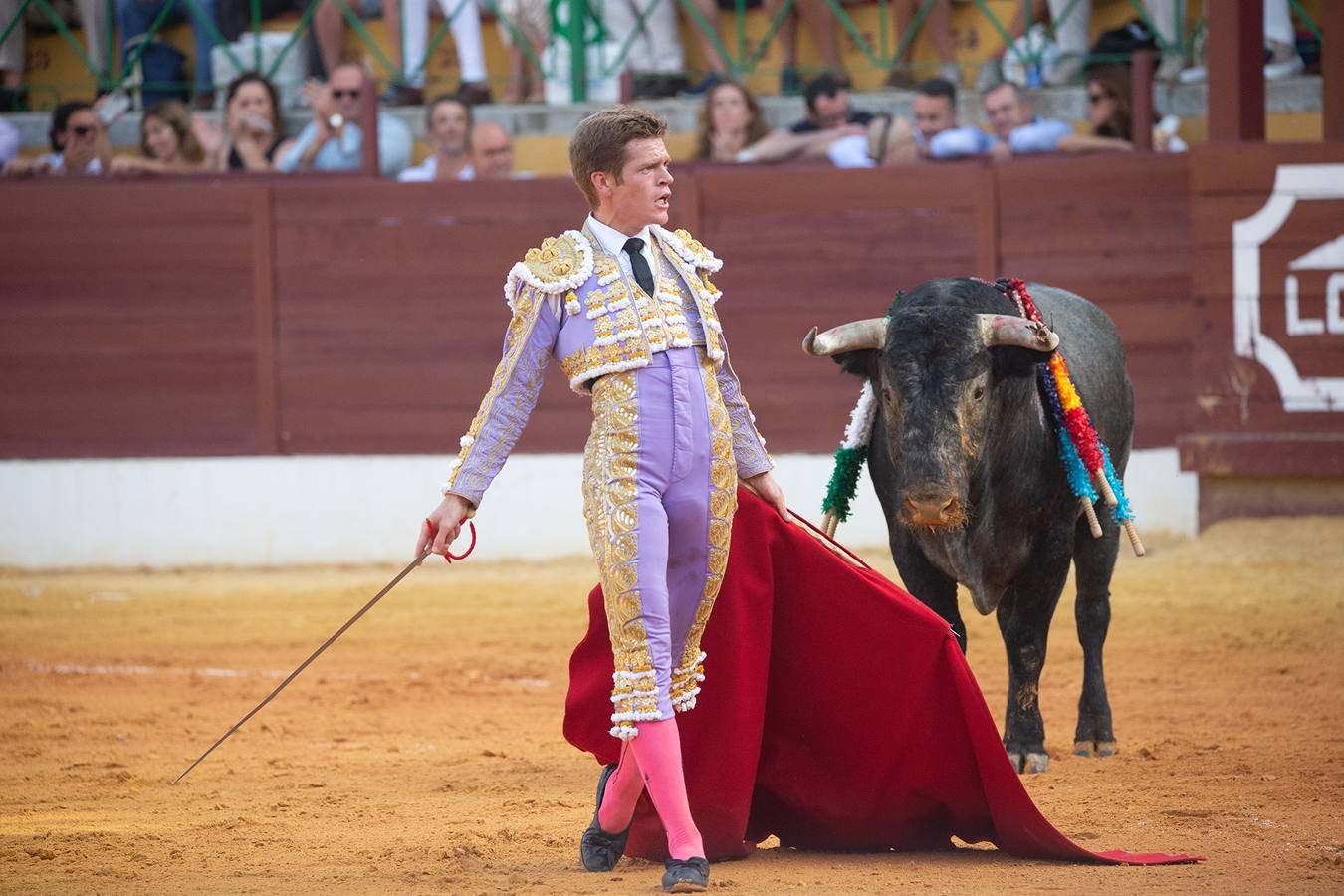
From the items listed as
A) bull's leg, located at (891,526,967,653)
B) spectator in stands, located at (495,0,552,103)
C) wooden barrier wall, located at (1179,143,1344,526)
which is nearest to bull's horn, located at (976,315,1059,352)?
bull's leg, located at (891,526,967,653)

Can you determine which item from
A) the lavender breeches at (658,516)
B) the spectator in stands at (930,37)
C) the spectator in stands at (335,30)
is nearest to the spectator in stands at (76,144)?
the spectator in stands at (335,30)

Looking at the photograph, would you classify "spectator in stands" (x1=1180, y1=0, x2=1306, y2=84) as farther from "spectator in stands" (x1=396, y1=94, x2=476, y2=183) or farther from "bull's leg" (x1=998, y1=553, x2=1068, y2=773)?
"bull's leg" (x1=998, y1=553, x2=1068, y2=773)

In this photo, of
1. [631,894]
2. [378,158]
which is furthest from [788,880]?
[378,158]

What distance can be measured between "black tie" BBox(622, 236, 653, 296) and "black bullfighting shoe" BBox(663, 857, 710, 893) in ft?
3.46

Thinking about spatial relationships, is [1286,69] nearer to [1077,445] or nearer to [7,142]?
[1077,445]

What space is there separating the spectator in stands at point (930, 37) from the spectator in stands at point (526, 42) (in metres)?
1.97

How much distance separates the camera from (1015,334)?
167 inches

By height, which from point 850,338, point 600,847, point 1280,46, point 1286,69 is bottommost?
point 600,847

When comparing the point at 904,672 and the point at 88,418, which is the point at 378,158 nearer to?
the point at 88,418

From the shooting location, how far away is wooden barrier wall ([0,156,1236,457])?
9.33 m

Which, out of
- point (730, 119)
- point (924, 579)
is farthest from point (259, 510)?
point (924, 579)

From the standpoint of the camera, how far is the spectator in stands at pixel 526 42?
10.4 meters

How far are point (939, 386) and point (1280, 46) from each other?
6.38 m

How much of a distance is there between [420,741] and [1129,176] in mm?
5183
